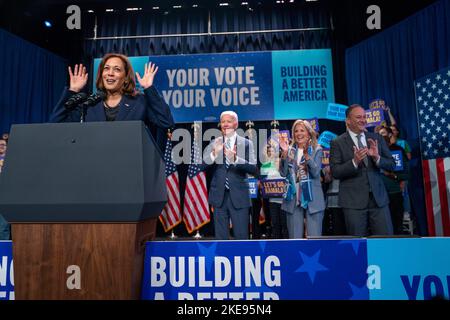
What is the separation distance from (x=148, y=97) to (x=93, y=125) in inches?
19.5

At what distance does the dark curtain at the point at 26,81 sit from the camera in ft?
17.9

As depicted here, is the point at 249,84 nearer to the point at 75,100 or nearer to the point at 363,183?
the point at 363,183

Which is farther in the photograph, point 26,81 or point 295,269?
point 26,81

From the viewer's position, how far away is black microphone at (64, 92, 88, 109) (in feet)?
4.08

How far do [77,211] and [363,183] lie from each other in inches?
85.1

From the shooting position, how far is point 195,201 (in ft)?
19.9

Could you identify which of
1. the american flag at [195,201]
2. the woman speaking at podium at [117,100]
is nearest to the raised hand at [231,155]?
the woman speaking at podium at [117,100]

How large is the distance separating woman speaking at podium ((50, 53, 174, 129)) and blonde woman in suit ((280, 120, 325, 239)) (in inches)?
77.7

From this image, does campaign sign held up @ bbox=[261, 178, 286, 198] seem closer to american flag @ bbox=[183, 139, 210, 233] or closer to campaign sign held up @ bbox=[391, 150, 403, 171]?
american flag @ bbox=[183, 139, 210, 233]

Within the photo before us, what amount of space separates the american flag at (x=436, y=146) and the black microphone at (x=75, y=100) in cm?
468

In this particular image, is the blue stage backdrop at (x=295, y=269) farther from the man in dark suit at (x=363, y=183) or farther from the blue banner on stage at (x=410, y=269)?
the man in dark suit at (x=363, y=183)

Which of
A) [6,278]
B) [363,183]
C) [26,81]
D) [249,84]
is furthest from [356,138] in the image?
[26,81]

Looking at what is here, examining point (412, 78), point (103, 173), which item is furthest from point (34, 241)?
point (412, 78)

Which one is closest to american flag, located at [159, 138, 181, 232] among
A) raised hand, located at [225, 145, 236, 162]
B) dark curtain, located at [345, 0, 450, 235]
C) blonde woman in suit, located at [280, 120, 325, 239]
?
blonde woman in suit, located at [280, 120, 325, 239]
